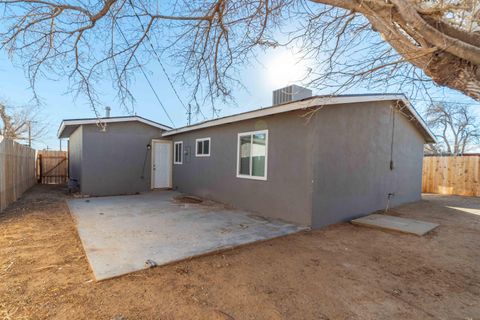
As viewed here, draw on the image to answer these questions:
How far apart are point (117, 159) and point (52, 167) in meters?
6.82

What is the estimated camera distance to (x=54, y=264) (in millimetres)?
3193

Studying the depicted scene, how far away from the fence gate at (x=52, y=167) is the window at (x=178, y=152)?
7.51 metres

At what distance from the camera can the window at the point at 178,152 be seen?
10.3 meters

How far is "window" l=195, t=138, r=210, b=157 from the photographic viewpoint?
8582 mm

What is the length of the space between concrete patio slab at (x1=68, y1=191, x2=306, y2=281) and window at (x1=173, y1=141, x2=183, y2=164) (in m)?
3.53

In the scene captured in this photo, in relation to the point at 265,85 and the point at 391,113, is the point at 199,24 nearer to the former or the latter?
the point at 265,85

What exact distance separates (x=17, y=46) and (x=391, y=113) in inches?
344

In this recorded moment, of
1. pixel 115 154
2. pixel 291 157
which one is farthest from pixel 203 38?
pixel 115 154

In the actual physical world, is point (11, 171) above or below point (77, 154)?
below

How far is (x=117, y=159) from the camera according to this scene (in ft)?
31.2

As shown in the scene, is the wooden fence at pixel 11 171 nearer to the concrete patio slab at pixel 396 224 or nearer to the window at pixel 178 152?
the window at pixel 178 152

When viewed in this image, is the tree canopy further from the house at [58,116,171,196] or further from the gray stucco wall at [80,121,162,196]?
the gray stucco wall at [80,121,162,196]

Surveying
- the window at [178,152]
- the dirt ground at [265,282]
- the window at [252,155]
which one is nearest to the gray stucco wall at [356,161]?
the dirt ground at [265,282]

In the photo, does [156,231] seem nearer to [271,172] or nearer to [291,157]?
[271,172]
